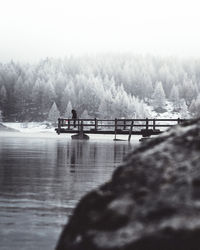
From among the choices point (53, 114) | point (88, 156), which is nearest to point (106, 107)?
point (53, 114)

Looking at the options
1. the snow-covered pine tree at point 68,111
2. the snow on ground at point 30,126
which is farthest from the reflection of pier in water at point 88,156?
the snow-covered pine tree at point 68,111

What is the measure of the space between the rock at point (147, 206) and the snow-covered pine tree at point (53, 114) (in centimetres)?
15929

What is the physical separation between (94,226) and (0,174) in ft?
26.6

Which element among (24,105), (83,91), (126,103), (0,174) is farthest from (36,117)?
(0,174)

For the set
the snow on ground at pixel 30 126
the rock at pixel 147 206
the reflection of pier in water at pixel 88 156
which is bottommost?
the snow on ground at pixel 30 126

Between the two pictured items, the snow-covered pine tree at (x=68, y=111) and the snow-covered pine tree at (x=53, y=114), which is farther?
the snow-covered pine tree at (x=68, y=111)

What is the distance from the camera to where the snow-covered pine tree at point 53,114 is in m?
161

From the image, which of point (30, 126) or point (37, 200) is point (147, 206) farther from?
point (30, 126)

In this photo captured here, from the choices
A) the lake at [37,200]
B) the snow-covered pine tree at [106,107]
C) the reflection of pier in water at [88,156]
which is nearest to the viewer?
the lake at [37,200]

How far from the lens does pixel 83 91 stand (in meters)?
187

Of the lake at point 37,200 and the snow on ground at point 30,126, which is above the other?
the lake at point 37,200

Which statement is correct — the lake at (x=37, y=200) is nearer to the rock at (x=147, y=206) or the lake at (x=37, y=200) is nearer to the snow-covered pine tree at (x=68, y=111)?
the rock at (x=147, y=206)

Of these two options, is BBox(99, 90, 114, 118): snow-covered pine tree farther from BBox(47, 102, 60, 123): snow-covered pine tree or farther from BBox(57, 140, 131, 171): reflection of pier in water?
BBox(57, 140, 131, 171): reflection of pier in water

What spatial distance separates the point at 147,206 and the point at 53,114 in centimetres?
16010
